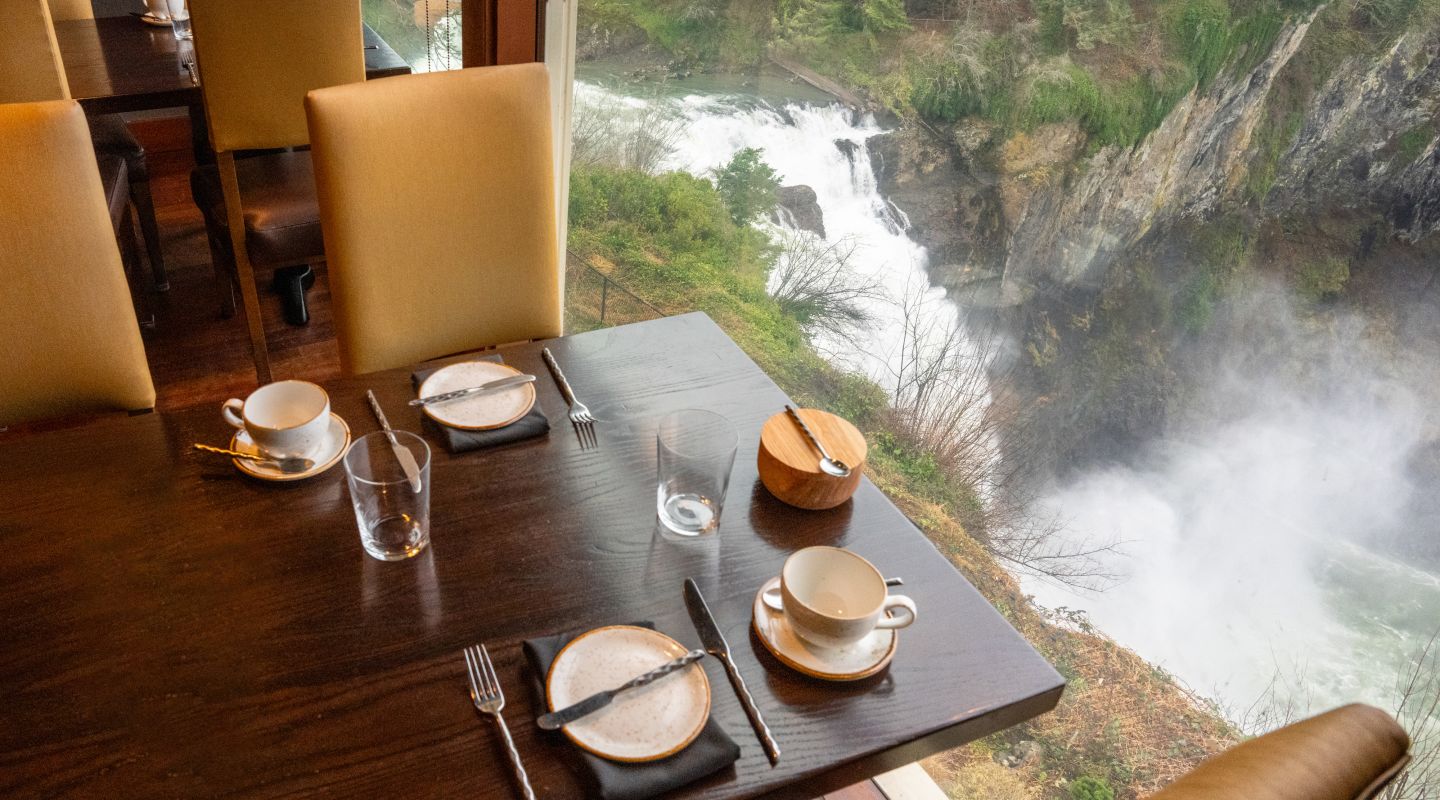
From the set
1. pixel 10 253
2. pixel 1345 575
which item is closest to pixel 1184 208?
pixel 1345 575

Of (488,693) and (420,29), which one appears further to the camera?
(420,29)

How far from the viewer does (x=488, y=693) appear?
83cm

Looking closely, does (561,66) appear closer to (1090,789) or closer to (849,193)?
(849,193)

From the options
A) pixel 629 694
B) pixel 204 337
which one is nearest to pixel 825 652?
pixel 629 694

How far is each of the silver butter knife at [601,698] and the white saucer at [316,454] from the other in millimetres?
443

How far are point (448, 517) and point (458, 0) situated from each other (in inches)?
80.3

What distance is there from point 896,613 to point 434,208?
100 centimetres

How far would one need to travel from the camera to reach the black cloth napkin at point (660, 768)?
76 centimetres

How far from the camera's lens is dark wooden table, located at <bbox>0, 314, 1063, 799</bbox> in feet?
2.54

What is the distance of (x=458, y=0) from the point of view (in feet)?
8.54

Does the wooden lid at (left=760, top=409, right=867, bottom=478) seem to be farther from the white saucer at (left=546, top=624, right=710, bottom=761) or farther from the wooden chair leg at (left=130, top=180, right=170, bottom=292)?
the wooden chair leg at (left=130, top=180, right=170, bottom=292)

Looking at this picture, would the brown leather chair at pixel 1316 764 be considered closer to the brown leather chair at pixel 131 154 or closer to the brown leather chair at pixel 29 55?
the brown leather chair at pixel 29 55

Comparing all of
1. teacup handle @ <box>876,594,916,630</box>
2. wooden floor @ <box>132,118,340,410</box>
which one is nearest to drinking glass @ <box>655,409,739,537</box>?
teacup handle @ <box>876,594,916,630</box>

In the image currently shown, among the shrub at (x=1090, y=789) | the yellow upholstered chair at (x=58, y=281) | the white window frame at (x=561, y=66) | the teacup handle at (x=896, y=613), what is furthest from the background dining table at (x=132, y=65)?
the shrub at (x=1090, y=789)
